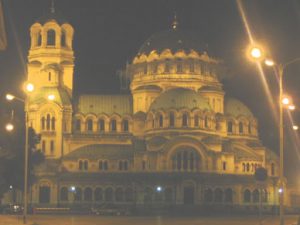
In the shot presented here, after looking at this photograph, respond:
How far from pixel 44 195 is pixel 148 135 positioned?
1476 centimetres

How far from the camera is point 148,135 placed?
112 meters

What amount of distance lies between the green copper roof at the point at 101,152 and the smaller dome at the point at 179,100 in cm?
640

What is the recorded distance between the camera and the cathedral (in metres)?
108

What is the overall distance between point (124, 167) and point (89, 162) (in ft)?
14.3

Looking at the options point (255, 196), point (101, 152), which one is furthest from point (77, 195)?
point (255, 196)

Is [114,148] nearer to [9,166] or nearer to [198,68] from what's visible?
[198,68]

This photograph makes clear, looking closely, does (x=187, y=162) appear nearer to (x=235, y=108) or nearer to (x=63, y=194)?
(x=235, y=108)

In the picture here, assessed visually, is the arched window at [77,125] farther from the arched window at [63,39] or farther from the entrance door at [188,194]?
the entrance door at [188,194]

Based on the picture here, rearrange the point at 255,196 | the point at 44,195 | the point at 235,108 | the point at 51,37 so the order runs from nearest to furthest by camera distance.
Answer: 1. the point at 44,195
2. the point at 255,196
3. the point at 51,37
4. the point at 235,108

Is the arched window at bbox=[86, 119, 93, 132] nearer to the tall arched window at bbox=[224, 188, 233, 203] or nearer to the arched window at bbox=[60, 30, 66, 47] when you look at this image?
the arched window at bbox=[60, 30, 66, 47]

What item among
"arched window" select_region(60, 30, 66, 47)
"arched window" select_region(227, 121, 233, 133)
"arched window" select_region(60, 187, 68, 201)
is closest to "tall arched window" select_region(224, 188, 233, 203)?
"arched window" select_region(227, 121, 233, 133)

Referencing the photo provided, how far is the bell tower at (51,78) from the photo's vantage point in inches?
4412

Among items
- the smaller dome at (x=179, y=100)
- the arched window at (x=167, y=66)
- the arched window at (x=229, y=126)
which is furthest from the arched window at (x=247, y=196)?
the arched window at (x=167, y=66)

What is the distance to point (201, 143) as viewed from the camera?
108m
